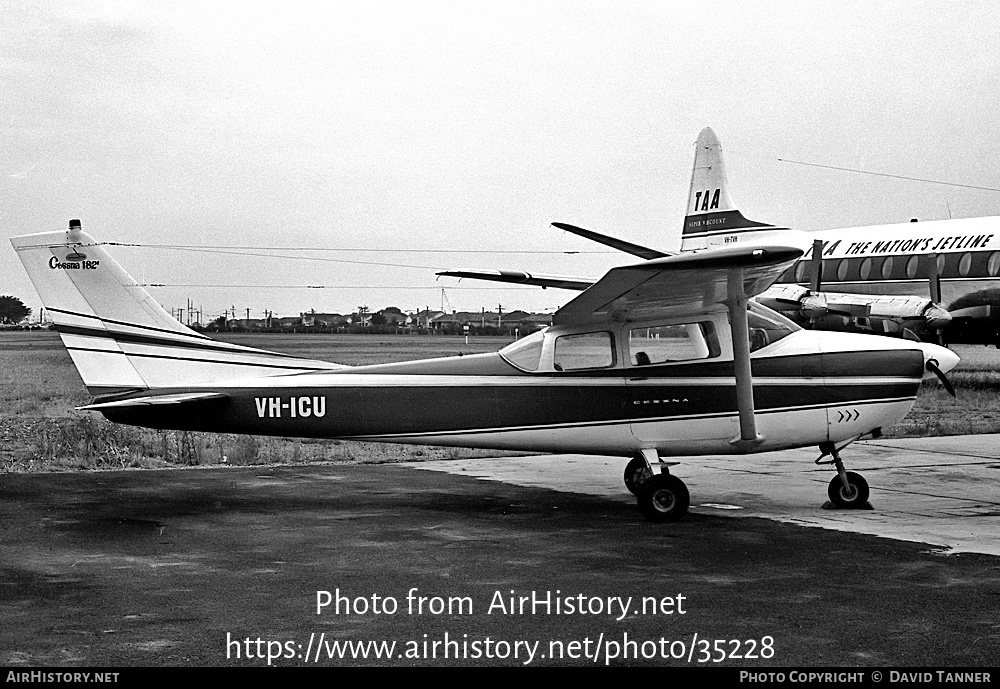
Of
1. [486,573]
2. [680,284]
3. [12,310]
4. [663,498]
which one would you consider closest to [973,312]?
[663,498]

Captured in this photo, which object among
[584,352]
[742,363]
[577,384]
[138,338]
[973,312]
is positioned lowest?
[577,384]

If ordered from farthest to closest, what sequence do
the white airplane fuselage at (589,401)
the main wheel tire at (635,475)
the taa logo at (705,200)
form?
the taa logo at (705,200), the main wheel tire at (635,475), the white airplane fuselage at (589,401)

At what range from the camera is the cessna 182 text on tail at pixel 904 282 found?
23.2 meters

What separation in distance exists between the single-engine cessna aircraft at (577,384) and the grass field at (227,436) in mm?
1471

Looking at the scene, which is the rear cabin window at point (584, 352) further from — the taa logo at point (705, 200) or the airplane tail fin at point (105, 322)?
the taa logo at point (705, 200)

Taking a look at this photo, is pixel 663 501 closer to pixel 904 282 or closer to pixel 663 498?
pixel 663 498

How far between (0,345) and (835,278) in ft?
117

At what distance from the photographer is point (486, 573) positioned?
7586 mm

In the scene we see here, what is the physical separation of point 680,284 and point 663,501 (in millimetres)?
1963

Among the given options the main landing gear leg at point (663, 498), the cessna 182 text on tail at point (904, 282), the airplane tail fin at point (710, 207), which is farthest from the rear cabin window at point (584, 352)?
the airplane tail fin at point (710, 207)

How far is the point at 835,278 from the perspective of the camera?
26188mm

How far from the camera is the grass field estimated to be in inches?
591
